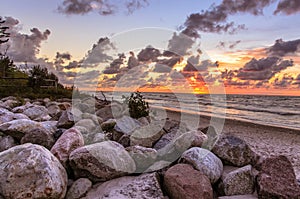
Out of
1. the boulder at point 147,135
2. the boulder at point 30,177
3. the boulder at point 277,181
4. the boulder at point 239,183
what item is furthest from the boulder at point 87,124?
the boulder at point 277,181

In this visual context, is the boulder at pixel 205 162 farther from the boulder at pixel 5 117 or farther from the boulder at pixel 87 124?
the boulder at pixel 5 117

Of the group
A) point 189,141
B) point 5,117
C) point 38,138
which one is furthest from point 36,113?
point 189,141

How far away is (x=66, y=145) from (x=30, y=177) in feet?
4.18

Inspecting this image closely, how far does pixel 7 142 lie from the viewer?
6469 mm

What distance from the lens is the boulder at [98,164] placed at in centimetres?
484

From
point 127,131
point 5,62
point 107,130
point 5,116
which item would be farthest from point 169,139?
point 5,62

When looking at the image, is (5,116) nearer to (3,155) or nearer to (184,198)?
(3,155)

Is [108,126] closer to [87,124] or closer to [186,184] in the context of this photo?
[87,124]

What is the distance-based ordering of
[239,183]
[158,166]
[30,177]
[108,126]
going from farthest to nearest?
[108,126] < [158,166] < [239,183] < [30,177]

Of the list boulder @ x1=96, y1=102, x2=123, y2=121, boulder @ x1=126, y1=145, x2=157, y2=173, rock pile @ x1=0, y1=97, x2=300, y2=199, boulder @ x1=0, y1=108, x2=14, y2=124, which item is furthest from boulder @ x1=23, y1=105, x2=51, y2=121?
boulder @ x1=126, y1=145, x2=157, y2=173

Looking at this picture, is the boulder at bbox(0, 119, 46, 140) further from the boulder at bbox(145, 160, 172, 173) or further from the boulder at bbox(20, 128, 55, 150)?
the boulder at bbox(145, 160, 172, 173)

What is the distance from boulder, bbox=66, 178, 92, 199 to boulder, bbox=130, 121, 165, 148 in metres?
2.28

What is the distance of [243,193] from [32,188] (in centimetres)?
306

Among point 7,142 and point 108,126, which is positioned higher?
point 108,126
